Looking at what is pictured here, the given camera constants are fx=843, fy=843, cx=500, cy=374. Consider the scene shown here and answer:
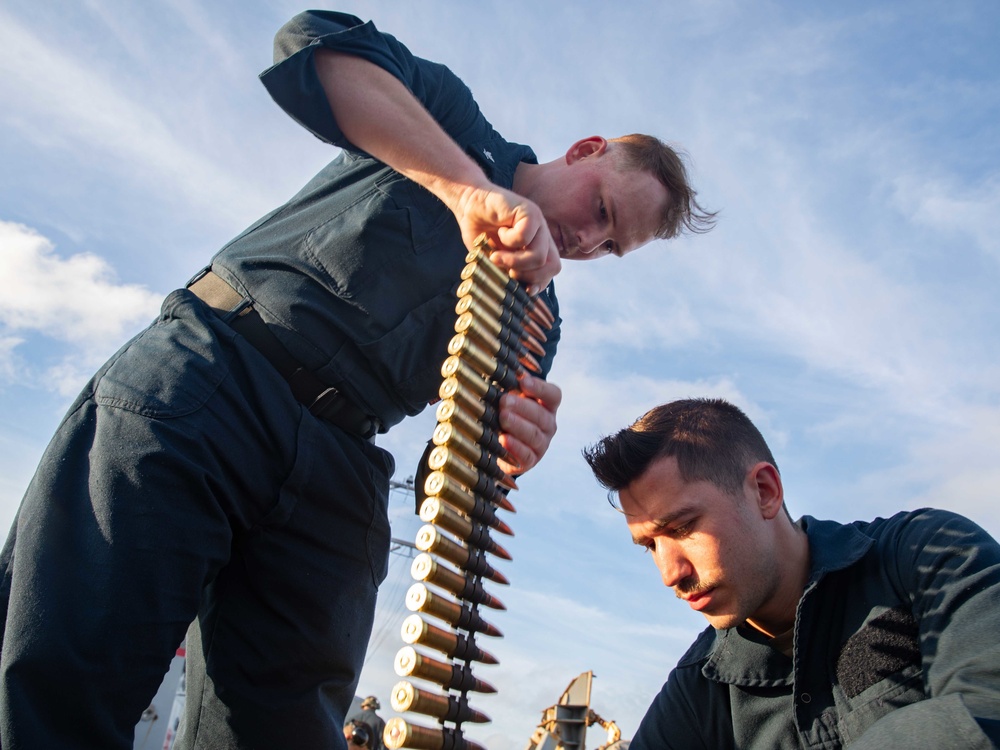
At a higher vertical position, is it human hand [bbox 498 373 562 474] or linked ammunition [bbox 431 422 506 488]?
human hand [bbox 498 373 562 474]

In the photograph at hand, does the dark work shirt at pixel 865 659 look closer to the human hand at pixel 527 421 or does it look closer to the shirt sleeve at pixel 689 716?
the shirt sleeve at pixel 689 716

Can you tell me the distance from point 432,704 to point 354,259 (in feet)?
5.03

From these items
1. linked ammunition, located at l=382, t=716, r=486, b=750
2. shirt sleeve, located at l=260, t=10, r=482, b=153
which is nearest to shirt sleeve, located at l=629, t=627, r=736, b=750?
linked ammunition, located at l=382, t=716, r=486, b=750

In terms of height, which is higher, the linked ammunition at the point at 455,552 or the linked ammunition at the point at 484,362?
the linked ammunition at the point at 484,362

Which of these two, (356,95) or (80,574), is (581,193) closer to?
(356,95)

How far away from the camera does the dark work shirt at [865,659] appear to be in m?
2.23

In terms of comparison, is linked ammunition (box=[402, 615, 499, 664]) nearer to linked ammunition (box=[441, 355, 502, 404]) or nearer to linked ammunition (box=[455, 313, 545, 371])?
linked ammunition (box=[441, 355, 502, 404])

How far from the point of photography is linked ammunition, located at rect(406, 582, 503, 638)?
284cm

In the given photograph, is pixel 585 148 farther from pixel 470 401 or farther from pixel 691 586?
pixel 691 586

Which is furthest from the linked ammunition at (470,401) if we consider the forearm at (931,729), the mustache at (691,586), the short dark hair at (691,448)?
the forearm at (931,729)

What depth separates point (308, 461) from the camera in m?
2.84

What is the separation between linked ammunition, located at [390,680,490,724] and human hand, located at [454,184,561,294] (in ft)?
5.36

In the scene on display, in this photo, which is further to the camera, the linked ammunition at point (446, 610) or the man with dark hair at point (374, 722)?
the man with dark hair at point (374, 722)

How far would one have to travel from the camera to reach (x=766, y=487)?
3811 millimetres
